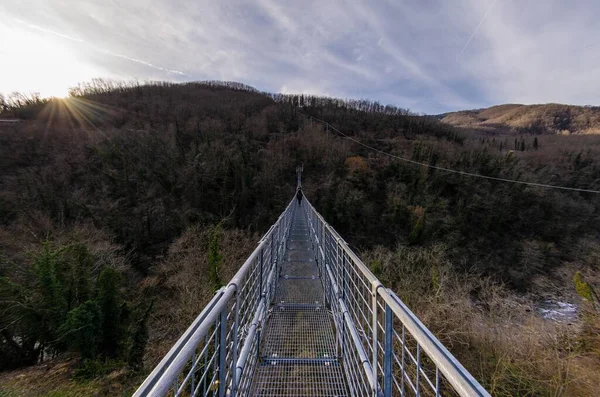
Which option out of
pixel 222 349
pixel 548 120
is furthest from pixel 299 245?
pixel 548 120

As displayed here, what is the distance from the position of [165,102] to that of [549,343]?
259ft

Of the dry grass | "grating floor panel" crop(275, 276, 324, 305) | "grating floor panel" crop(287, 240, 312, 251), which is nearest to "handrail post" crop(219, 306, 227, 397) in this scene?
"grating floor panel" crop(275, 276, 324, 305)

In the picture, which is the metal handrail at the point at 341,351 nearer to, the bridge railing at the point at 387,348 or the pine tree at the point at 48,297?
the bridge railing at the point at 387,348

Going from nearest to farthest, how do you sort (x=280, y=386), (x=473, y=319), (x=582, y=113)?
(x=280, y=386)
(x=473, y=319)
(x=582, y=113)

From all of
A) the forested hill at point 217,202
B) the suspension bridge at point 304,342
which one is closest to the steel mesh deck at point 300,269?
the suspension bridge at point 304,342

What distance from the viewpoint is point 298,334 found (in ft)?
10.9

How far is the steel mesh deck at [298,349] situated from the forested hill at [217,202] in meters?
10.8

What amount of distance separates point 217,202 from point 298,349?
35.8 meters

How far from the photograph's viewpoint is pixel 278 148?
4616 centimetres

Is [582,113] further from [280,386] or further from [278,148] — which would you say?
[280,386]

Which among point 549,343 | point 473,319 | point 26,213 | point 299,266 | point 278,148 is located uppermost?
point 278,148

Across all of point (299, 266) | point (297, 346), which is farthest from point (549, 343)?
point (297, 346)

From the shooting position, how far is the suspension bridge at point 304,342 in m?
0.96

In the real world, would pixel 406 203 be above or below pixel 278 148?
below
